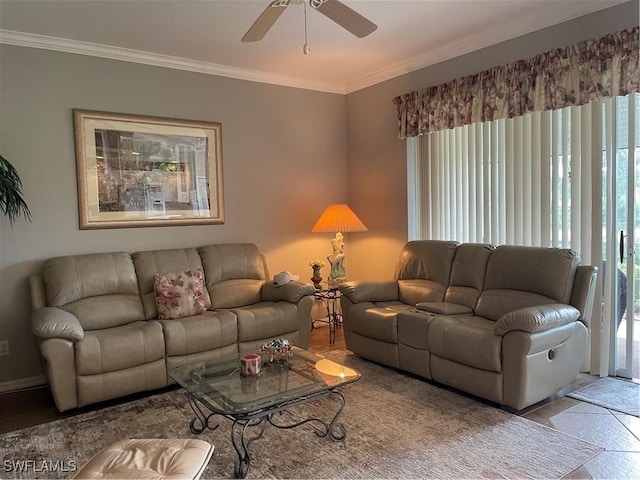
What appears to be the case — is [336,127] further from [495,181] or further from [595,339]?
[595,339]

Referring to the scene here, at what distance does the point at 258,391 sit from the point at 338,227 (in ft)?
8.12

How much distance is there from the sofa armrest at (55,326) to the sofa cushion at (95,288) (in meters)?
0.30

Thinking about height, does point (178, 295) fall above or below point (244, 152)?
below

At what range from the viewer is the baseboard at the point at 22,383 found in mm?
3561

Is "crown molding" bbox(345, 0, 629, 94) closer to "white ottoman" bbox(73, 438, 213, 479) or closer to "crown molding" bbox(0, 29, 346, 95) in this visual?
"crown molding" bbox(0, 29, 346, 95)

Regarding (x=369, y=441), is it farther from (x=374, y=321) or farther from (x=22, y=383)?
(x=22, y=383)

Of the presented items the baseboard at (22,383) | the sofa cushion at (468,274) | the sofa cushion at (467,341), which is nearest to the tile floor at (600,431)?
the sofa cushion at (467,341)

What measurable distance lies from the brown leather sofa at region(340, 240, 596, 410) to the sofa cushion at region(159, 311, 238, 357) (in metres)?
1.06

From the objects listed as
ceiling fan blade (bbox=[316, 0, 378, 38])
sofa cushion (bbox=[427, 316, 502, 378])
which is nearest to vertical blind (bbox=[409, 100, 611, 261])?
sofa cushion (bbox=[427, 316, 502, 378])

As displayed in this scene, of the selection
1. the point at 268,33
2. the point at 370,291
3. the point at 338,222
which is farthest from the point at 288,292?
the point at 268,33

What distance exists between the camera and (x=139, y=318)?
3674 mm

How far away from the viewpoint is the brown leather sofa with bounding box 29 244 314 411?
3.00 metres

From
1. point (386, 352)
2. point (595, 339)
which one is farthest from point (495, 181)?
point (386, 352)

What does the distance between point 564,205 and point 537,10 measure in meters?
1.46
